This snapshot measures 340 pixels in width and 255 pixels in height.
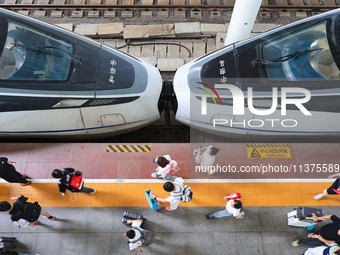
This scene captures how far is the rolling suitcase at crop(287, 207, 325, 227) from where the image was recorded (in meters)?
5.48

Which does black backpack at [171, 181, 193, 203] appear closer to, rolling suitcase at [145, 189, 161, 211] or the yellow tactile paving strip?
rolling suitcase at [145, 189, 161, 211]

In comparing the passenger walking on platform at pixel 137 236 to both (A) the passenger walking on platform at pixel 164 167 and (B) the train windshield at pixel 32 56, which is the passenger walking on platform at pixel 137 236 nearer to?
(A) the passenger walking on platform at pixel 164 167

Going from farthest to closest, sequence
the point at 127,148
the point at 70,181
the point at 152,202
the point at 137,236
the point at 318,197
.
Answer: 1. the point at 127,148
2. the point at 318,197
3. the point at 152,202
4. the point at 70,181
5. the point at 137,236

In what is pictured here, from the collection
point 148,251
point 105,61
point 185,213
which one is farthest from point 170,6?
point 148,251

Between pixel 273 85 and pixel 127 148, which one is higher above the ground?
pixel 273 85

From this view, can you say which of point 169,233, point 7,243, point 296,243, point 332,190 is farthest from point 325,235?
point 7,243

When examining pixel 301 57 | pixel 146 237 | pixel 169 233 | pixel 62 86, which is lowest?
pixel 146 237

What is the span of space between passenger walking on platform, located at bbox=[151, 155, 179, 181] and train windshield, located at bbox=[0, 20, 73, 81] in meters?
2.70

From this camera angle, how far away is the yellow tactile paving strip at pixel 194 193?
20.4 feet

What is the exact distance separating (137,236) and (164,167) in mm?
1441

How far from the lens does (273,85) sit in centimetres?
610

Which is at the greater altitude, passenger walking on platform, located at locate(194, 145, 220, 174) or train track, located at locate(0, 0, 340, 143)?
train track, located at locate(0, 0, 340, 143)

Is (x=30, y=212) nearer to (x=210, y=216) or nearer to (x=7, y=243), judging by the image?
(x=7, y=243)

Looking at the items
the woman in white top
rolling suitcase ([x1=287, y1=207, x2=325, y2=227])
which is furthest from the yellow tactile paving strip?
rolling suitcase ([x1=287, y1=207, x2=325, y2=227])
